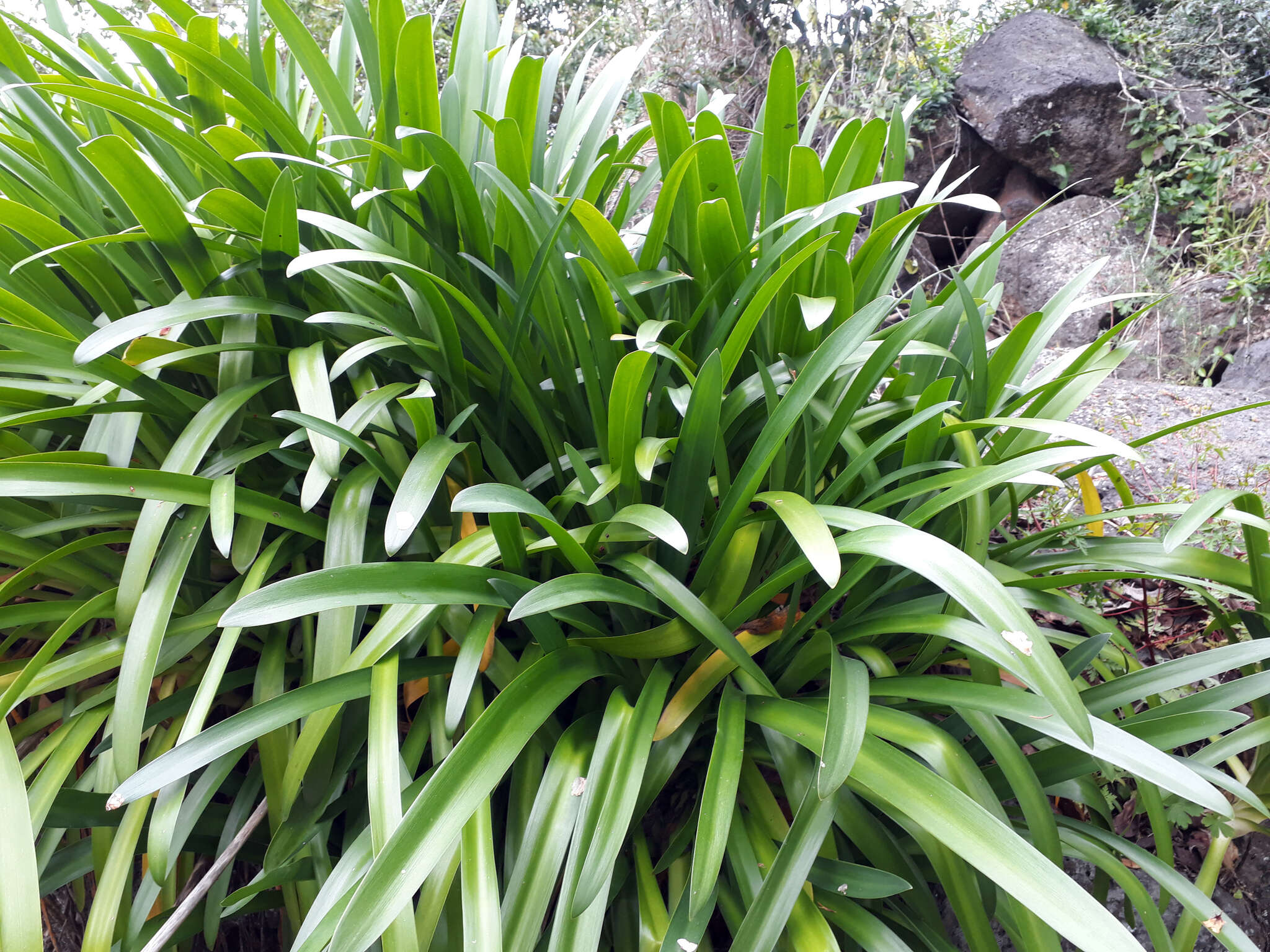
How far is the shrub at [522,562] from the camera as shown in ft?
2.18

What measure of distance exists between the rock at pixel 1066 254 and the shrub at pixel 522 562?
10.5ft

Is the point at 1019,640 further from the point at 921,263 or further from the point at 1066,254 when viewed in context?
the point at 1066,254

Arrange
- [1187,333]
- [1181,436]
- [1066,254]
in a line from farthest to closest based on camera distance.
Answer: [1066,254] → [1187,333] → [1181,436]

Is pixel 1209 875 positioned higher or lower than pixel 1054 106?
lower

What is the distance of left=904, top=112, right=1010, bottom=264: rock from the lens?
4.56 m

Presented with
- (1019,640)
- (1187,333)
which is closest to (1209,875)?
(1019,640)

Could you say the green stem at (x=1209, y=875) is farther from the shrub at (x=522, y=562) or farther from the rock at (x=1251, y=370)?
the rock at (x=1251, y=370)

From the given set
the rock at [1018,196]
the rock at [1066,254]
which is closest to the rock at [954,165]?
the rock at [1018,196]

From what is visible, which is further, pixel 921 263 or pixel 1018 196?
pixel 1018 196

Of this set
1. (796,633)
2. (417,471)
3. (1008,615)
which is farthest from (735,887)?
(417,471)

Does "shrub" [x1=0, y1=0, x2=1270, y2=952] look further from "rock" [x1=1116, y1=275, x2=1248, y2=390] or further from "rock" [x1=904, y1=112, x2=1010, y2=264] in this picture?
"rock" [x1=904, y1=112, x2=1010, y2=264]

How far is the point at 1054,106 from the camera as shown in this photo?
14.2ft

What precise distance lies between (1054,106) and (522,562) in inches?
197

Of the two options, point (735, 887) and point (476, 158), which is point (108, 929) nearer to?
point (735, 887)
